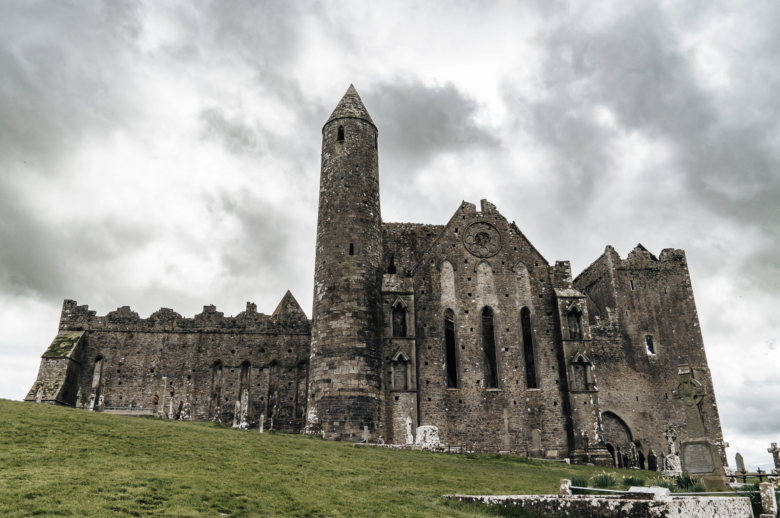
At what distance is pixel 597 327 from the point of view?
35.8 meters

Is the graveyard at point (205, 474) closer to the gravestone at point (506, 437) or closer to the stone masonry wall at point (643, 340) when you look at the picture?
the gravestone at point (506, 437)

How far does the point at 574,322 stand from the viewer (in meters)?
30.5

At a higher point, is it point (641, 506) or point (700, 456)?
point (700, 456)

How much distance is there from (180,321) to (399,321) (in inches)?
549

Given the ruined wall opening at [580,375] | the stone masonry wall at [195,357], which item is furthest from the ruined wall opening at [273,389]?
the ruined wall opening at [580,375]

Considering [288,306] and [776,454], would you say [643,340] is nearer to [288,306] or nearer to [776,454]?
[776,454]

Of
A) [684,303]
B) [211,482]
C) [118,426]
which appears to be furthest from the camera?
[684,303]

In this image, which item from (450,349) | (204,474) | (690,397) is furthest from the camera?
(450,349)

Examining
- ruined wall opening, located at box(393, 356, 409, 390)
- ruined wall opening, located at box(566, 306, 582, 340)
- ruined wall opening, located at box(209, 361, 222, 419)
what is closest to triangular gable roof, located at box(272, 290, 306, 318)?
ruined wall opening, located at box(209, 361, 222, 419)

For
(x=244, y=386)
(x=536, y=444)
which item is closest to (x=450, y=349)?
(x=536, y=444)

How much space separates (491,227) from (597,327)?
382 inches

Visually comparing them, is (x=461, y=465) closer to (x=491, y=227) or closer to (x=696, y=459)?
(x=696, y=459)

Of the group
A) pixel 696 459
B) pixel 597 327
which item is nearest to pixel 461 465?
pixel 696 459

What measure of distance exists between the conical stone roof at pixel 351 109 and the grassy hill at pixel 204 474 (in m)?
17.8
